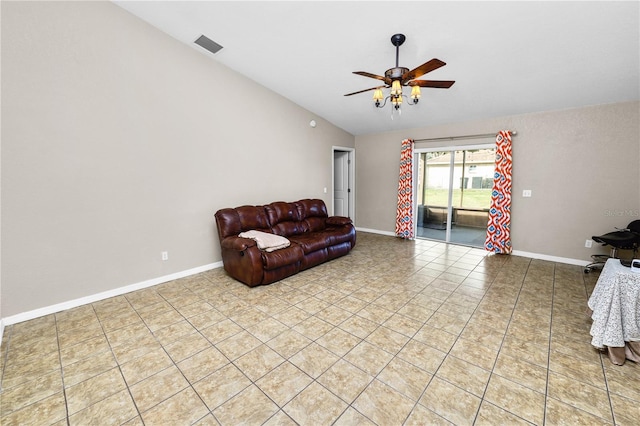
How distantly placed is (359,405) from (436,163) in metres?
5.02

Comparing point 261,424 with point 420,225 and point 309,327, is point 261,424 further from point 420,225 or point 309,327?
point 420,225

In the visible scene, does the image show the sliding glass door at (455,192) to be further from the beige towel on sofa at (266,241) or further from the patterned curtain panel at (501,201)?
the beige towel on sofa at (266,241)

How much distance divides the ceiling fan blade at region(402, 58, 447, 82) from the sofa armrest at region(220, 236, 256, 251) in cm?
247

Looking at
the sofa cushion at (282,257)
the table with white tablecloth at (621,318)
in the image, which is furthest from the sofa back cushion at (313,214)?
the table with white tablecloth at (621,318)

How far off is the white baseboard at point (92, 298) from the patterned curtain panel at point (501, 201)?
489 centimetres

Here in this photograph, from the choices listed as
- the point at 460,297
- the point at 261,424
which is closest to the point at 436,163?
the point at 460,297

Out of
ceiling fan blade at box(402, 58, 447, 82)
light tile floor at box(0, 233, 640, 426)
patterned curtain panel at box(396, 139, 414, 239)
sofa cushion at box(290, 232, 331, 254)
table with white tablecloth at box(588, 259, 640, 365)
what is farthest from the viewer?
patterned curtain panel at box(396, 139, 414, 239)

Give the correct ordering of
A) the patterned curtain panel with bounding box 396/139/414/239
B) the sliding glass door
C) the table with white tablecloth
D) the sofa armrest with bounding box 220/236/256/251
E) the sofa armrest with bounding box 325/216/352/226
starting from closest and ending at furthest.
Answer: the table with white tablecloth < the sofa armrest with bounding box 220/236/256/251 < the sofa armrest with bounding box 325/216/352/226 < the sliding glass door < the patterned curtain panel with bounding box 396/139/414/239

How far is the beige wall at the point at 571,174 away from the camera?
3.65 m

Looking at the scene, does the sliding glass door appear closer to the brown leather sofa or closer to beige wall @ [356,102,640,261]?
beige wall @ [356,102,640,261]

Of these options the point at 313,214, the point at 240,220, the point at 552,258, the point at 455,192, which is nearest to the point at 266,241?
the point at 240,220

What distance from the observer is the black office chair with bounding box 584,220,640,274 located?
3.28 m

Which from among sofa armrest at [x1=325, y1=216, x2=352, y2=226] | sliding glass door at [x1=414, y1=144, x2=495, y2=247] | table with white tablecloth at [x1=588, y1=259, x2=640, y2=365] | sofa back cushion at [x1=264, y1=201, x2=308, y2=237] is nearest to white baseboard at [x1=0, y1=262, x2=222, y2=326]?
sofa back cushion at [x1=264, y1=201, x2=308, y2=237]

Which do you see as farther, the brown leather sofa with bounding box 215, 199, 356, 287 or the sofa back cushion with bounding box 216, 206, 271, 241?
the sofa back cushion with bounding box 216, 206, 271, 241
